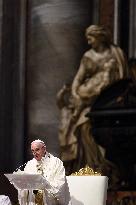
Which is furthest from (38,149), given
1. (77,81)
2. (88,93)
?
(77,81)

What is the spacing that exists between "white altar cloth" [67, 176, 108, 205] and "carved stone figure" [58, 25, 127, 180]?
4.99 metres

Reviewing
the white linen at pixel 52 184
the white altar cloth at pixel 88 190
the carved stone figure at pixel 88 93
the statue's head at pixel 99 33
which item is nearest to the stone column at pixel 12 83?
the carved stone figure at pixel 88 93

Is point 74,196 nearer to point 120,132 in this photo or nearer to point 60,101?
point 120,132

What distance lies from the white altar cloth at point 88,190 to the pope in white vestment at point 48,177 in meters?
0.34

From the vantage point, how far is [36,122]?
13.5m

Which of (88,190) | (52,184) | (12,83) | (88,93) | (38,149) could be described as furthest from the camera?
(12,83)

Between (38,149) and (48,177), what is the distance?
278 mm

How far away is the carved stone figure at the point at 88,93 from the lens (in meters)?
12.9

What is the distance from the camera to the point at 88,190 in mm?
Result: 7773

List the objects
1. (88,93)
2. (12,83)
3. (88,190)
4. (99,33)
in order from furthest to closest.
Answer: (12,83) → (99,33) → (88,93) → (88,190)

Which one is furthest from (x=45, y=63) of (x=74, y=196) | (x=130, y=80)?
(x=74, y=196)

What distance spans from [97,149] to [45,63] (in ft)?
5.79

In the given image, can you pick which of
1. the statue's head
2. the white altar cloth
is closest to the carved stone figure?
the statue's head

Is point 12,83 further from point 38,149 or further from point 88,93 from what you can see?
point 38,149
